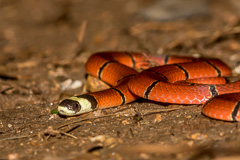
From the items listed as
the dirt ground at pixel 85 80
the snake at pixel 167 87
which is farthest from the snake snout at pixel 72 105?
the dirt ground at pixel 85 80

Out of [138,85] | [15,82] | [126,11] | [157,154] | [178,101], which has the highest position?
[126,11]

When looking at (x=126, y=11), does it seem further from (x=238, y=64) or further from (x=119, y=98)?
(x=119, y=98)

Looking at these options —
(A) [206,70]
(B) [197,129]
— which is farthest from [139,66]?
(B) [197,129]

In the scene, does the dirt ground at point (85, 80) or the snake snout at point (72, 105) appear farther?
the snake snout at point (72, 105)

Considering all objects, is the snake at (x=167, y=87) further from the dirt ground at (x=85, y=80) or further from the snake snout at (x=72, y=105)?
the dirt ground at (x=85, y=80)

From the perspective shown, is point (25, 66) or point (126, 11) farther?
point (126, 11)

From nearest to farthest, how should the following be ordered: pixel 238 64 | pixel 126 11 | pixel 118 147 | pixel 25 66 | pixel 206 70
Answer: pixel 118 147 < pixel 206 70 < pixel 238 64 < pixel 25 66 < pixel 126 11

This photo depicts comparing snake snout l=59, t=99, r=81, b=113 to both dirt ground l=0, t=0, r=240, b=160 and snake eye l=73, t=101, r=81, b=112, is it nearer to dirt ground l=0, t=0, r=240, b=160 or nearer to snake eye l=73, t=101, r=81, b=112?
snake eye l=73, t=101, r=81, b=112
